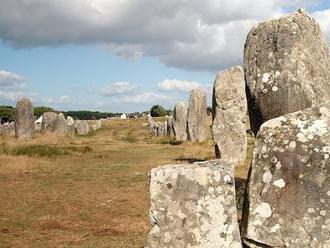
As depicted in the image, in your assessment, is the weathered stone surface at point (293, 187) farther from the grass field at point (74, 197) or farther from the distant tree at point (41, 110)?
the distant tree at point (41, 110)

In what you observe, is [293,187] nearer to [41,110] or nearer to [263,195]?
[263,195]

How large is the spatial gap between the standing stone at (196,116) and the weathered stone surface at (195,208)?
27.7 m

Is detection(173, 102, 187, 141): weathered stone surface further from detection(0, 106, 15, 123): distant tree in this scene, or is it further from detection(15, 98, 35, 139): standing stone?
detection(0, 106, 15, 123): distant tree

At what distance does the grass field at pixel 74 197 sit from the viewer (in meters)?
10.4

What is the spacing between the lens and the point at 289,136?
5.86m

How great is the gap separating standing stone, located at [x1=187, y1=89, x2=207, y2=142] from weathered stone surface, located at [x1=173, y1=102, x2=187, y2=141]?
3.14 metres

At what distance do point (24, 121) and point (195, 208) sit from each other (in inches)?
1277

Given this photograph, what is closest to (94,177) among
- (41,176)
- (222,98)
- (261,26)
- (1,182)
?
(41,176)

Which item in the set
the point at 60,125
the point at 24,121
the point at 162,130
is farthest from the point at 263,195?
the point at 162,130

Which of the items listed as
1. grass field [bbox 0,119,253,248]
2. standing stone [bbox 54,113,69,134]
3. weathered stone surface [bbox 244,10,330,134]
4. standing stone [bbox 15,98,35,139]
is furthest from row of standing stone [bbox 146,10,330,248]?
standing stone [bbox 54,113,69,134]

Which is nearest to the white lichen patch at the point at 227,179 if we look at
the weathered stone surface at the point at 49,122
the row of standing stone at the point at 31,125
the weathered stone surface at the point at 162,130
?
the row of standing stone at the point at 31,125

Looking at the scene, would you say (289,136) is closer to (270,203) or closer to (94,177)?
(270,203)

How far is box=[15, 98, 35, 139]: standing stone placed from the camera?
36.8 meters

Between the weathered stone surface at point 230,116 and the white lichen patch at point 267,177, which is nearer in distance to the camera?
the white lichen patch at point 267,177
